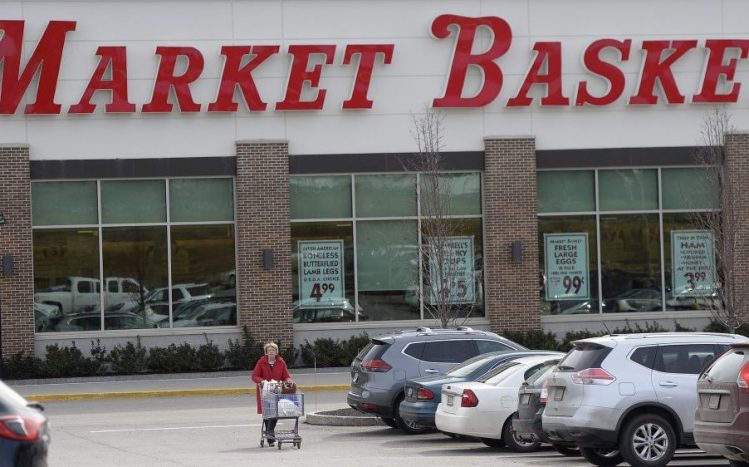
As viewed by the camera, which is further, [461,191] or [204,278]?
[461,191]

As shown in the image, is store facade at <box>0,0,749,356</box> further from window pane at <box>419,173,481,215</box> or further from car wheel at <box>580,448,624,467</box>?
car wheel at <box>580,448,624,467</box>

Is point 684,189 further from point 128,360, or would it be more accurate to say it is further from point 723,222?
point 128,360

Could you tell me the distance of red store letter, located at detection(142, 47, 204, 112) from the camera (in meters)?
33.2

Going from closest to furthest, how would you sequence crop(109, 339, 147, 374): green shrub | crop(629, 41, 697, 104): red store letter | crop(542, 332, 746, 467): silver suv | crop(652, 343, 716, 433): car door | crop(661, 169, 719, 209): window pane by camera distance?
1. crop(542, 332, 746, 467): silver suv
2. crop(652, 343, 716, 433): car door
3. crop(109, 339, 147, 374): green shrub
4. crop(629, 41, 697, 104): red store letter
5. crop(661, 169, 719, 209): window pane

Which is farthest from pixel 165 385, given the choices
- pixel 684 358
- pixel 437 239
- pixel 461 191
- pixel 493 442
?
pixel 684 358

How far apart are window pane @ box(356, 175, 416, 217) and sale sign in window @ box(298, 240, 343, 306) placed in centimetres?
115

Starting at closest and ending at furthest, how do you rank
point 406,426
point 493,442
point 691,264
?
1. point 493,442
2. point 406,426
3. point 691,264

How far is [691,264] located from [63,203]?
52.1 ft

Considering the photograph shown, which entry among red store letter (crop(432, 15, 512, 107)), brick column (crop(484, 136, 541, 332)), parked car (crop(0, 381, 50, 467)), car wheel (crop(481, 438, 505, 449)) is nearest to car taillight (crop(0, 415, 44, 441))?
parked car (crop(0, 381, 50, 467))

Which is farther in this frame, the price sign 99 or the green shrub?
the price sign 99

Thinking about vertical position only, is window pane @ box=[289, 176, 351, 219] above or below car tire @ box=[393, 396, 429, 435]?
above

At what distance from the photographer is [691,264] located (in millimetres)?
35500

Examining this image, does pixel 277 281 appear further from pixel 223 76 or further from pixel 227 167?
pixel 223 76

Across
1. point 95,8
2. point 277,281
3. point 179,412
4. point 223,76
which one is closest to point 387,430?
point 179,412
